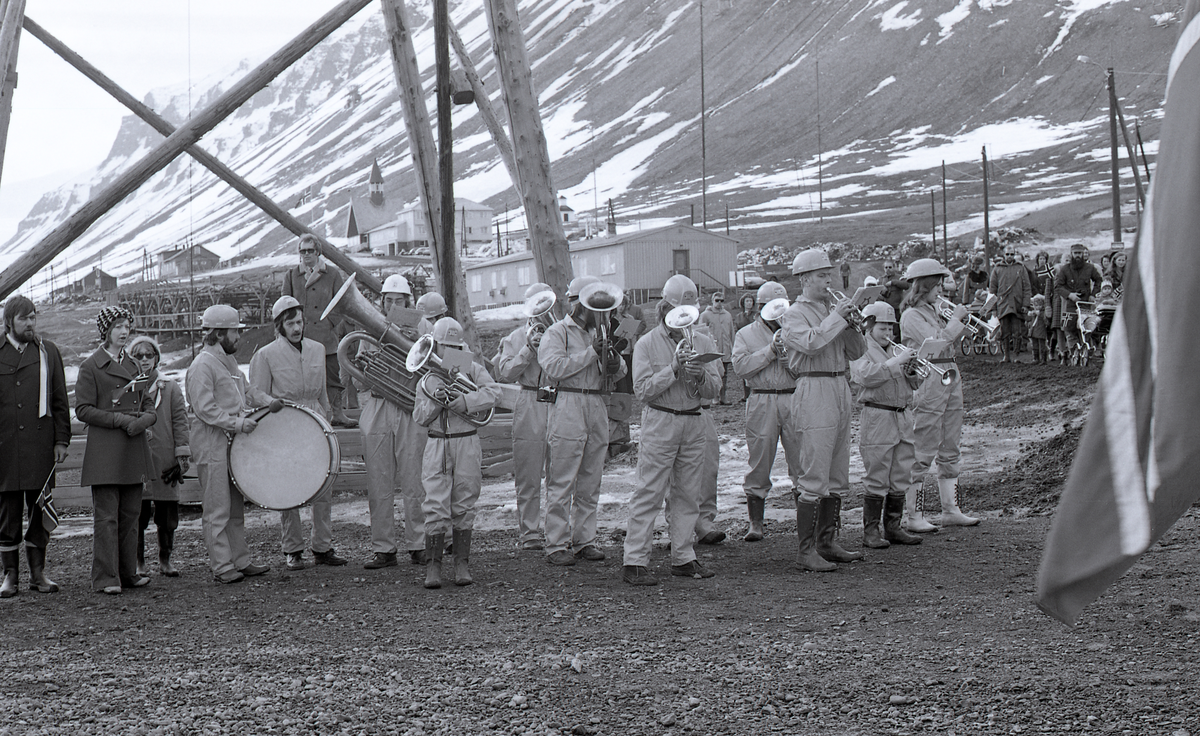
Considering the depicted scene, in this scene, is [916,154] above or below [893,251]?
above

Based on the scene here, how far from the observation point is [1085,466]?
7.58 ft

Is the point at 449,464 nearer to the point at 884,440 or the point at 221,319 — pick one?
the point at 221,319

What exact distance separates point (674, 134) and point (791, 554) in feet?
510

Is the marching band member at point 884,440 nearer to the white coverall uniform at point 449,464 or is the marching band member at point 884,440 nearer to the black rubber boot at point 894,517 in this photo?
the black rubber boot at point 894,517

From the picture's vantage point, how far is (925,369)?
8969 millimetres

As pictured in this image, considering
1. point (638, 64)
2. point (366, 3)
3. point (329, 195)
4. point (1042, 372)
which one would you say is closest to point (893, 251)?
point (1042, 372)

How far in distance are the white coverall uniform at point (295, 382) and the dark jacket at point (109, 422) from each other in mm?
850

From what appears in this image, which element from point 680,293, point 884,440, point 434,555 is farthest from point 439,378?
point 884,440

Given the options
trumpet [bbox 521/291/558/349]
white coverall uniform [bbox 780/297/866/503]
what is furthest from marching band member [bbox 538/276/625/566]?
white coverall uniform [bbox 780/297/866/503]

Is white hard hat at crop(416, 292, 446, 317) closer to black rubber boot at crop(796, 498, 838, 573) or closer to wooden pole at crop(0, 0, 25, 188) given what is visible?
black rubber boot at crop(796, 498, 838, 573)

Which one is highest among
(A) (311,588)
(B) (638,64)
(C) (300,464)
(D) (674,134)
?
(B) (638,64)

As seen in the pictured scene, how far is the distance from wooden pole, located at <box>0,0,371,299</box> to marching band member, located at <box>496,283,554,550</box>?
3288 mm

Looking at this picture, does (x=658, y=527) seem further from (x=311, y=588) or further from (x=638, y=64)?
(x=638, y=64)

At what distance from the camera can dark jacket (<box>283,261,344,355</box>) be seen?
11.3 m
